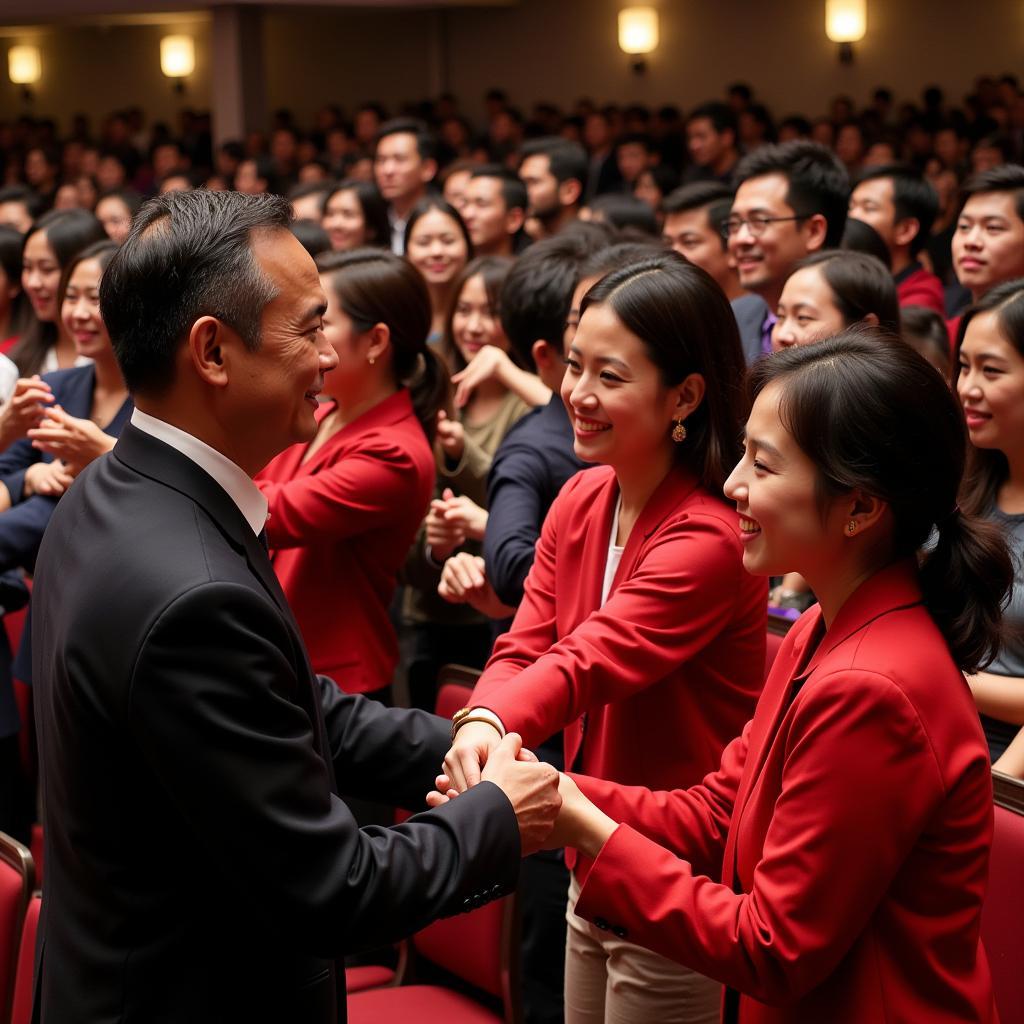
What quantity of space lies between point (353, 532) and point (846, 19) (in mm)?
11209

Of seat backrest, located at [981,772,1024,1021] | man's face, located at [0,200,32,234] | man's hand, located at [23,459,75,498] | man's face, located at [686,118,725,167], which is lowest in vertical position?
seat backrest, located at [981,772,1024,1021]

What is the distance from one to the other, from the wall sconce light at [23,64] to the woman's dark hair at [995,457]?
16.5m

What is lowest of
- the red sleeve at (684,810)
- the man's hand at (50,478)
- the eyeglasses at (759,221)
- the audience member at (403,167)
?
the red sleeve at (684,810)

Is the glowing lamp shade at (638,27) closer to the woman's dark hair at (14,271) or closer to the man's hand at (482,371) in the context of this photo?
the woman's dark hair at (14,271)

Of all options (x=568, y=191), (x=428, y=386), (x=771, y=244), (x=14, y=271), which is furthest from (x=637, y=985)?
(x=568, y=191)

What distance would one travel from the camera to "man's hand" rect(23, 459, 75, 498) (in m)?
3.09

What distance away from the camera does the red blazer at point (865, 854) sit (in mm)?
1381

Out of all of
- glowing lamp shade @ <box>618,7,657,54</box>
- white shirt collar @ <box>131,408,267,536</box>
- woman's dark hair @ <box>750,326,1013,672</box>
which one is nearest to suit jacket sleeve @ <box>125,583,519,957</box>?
white shirt collar @ <box>131,408,267,536</box>

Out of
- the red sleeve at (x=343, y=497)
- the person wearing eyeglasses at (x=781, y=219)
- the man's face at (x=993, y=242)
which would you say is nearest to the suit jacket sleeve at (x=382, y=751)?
the red sleeve at (x=343, y=497)

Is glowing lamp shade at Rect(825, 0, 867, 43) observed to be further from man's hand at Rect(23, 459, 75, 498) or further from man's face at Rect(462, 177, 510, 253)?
man's hand at Rect(23, 459, 75, 498)

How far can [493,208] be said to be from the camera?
5.72 meters

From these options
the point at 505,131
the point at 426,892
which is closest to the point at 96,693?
the point at 426,892

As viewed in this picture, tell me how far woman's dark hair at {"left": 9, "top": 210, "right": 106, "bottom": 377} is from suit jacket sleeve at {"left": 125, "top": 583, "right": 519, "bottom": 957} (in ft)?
9.97

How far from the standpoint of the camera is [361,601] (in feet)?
9.78
